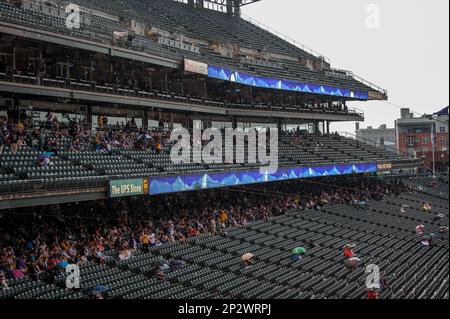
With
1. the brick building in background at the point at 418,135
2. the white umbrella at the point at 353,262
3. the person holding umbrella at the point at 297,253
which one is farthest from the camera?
the brick building in background at the point at 418,135

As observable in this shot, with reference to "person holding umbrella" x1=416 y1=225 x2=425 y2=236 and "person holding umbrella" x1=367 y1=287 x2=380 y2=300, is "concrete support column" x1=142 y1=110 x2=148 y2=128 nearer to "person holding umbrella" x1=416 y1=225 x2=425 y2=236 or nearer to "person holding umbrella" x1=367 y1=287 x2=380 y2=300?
"person holding umbrella" x1=367 y1=287 x2=380 y2=300

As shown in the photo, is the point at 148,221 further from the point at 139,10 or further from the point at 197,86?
the point at 139,10

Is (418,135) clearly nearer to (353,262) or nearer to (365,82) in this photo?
(365,82)

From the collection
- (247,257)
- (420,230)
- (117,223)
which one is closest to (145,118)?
(117,223)

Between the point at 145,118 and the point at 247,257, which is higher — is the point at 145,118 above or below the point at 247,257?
above

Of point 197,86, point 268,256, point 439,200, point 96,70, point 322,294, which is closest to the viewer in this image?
point 322,294

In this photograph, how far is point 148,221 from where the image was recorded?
1595 cm

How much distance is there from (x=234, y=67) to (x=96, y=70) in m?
8.06

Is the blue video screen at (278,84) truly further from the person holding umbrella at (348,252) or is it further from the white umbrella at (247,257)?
the white umbrella at (247,257)

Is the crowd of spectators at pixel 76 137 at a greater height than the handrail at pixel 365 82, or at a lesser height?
lesser

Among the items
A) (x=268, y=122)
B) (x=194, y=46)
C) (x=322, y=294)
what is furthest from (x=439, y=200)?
(x=322, y=294)

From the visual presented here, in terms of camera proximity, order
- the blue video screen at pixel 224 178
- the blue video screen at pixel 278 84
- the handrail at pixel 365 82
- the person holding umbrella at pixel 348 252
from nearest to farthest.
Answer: the blue video screen at pixel 224 178 → the person holding umbrella at pixel 348 252 → the blue video screen at pixel 278 84 → the handrail at pixel 365 82

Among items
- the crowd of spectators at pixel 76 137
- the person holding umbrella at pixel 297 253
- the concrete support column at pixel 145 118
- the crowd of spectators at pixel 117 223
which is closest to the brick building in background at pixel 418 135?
the crowd of spectators at pixel 117 223

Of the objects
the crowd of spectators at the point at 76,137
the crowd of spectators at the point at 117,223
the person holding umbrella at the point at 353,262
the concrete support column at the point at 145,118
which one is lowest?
the person holding umbrella at the point at 353,262
